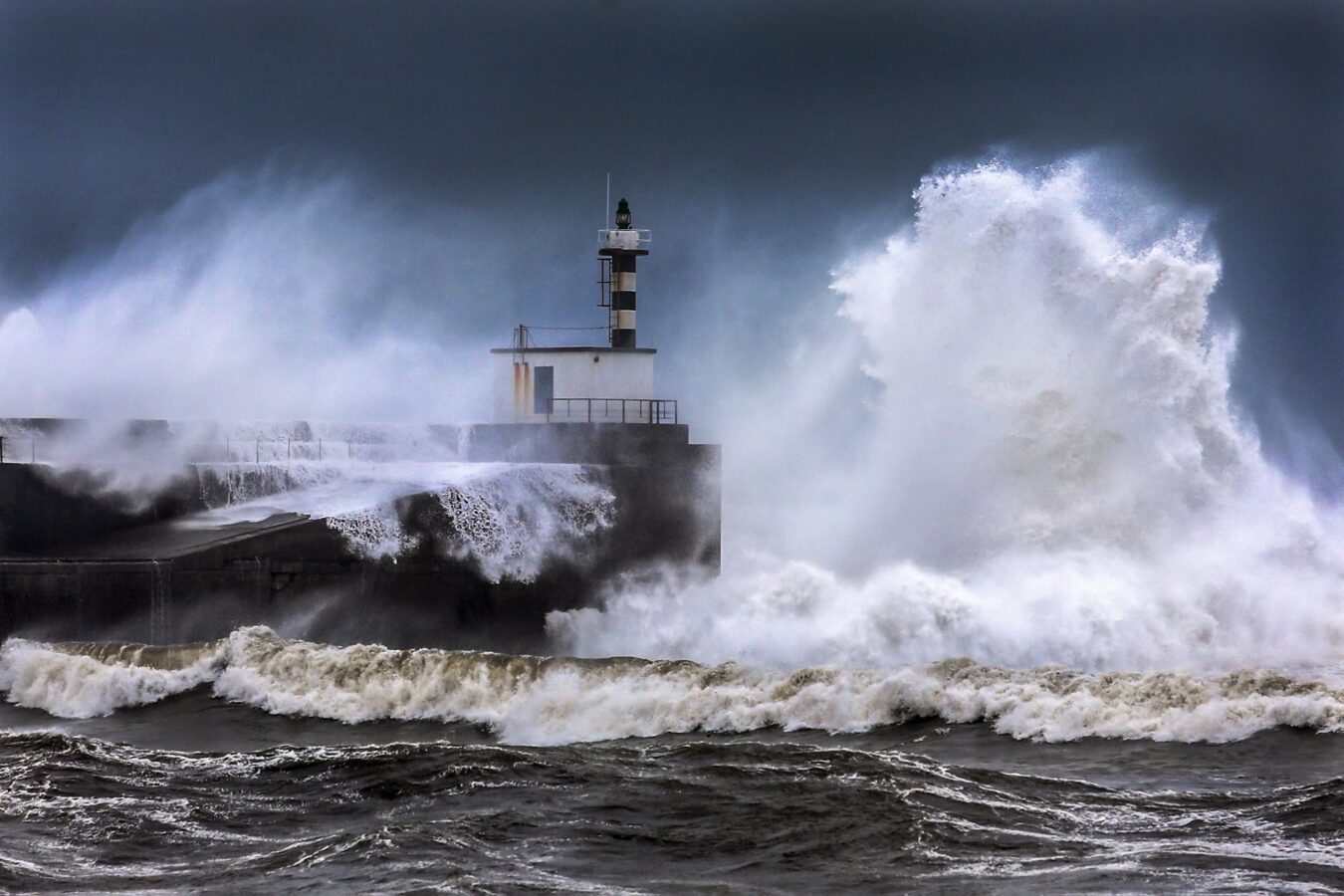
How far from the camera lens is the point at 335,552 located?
18031 mm

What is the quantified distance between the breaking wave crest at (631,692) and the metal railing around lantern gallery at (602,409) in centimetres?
676

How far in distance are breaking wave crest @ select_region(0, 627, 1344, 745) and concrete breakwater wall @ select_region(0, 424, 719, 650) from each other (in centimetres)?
49

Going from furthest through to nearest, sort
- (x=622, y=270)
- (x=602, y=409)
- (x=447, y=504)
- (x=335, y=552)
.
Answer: (x=622, y=270), (x=602, y=409), (x=447, y=504), (x=335, y=552)

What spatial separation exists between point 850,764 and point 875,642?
644 centimetres

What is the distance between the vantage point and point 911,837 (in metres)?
10.8

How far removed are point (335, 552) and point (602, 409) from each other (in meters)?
5.58

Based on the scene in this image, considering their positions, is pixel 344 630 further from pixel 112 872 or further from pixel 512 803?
pixel 112 872

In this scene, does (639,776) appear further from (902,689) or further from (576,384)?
(576,384)

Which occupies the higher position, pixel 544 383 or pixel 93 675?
pixel 544 383

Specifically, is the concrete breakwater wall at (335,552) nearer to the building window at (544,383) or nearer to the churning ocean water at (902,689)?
the churning ocean water at (902,689)

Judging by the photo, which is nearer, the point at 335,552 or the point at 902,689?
the point at 902,689

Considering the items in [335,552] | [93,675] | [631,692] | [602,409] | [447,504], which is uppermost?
[602,409]

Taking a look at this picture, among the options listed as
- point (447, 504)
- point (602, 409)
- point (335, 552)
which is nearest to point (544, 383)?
point (602, 409)

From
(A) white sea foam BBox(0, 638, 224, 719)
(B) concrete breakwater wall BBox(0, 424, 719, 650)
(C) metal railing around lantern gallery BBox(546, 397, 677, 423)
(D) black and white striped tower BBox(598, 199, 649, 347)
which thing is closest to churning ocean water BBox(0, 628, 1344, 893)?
(A) white sea foam BBox(0, 638, 224, 719)
